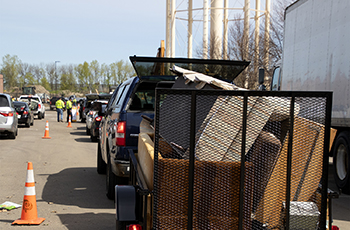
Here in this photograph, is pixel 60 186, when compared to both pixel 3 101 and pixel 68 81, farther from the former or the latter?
pixel 68 81

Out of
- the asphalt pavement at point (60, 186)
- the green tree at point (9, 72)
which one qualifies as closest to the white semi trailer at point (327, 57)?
the asphalt pavement at point (60, 186)

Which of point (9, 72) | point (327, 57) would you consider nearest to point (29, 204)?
point (327, 57)

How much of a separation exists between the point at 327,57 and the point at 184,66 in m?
4.28

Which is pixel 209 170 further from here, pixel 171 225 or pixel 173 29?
pixel 173 29

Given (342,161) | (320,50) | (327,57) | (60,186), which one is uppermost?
(320,50)

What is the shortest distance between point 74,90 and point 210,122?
11275 cm

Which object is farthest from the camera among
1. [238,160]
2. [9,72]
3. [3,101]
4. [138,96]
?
[9,72]

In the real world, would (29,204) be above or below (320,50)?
below

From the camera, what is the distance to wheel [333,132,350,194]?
26.8 feet

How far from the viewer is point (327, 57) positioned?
9.11 metres

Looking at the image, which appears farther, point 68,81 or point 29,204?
point 68,81

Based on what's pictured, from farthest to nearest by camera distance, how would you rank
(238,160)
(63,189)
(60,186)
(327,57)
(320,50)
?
(320,50)
(327,57)
(60,186)
(63,189)
(238,160)

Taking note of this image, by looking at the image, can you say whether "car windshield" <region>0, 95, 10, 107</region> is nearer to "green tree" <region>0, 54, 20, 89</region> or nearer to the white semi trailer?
the white semi trailer

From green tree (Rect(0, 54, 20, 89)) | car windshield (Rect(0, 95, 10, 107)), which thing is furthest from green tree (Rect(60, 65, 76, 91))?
car windshield (Rect(0, 95, 10, 107))
